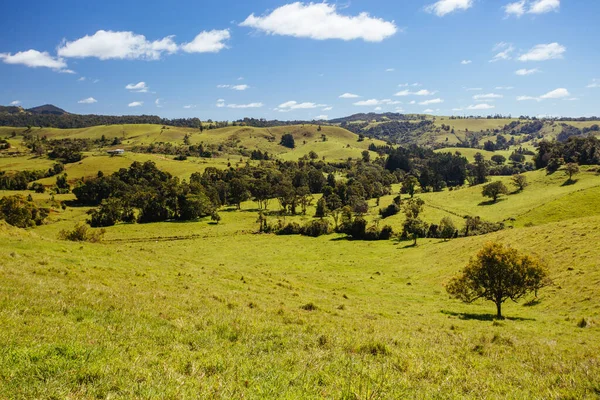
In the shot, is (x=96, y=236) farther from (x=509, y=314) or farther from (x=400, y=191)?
(x=400, y=191)

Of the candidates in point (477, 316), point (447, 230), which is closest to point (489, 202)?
point (447, 230)

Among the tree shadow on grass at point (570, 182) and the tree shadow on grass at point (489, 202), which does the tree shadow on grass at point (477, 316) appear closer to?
the tree shadow on grass at point (489, 202)

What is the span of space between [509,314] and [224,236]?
3109 inches

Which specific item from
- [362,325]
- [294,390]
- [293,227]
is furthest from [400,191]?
[294,390]

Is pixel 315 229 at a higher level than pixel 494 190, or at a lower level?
lower

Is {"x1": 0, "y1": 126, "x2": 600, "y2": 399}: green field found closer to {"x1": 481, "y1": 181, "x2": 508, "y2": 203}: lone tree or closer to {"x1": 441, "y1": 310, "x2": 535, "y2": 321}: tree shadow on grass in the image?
{"x1": 441, "y1": 310, "x2": 535, "y2": 321}: tree shadow on grass

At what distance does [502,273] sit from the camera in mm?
33750

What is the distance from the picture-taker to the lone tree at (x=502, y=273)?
33.1 meters

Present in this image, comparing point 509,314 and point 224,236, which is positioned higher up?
point 509,314

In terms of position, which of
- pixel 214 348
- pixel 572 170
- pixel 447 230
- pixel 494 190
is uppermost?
pixel 572 170

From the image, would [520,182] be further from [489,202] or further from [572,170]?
[489,202]

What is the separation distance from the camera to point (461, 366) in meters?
10.7

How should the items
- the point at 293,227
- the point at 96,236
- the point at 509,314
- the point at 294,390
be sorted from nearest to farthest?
the point at 294,390 → the point at 509,314 → the point at 96,236 → the point at 293,227

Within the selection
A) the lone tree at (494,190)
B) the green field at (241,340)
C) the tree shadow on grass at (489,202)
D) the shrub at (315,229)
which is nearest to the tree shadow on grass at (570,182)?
the lone tree at (494,190)
